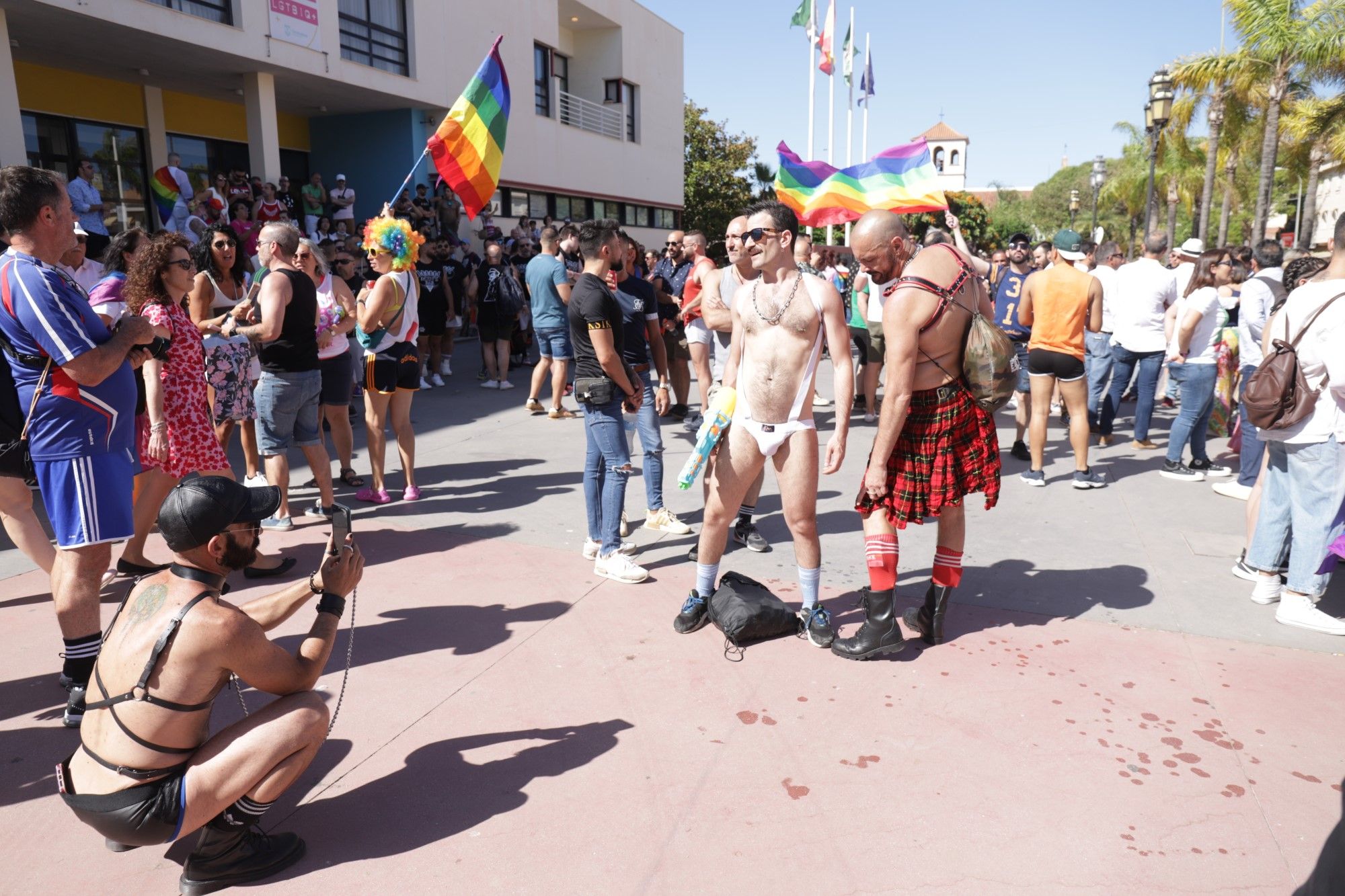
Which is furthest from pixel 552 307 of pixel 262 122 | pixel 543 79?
→ pixel 543 79

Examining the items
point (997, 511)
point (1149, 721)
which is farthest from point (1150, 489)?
point (1149, 721)

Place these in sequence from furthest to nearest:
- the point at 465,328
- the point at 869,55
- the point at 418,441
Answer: the point at 869,55, the point at 465,328, the point at 418,441

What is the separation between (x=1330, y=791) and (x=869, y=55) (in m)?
35.6

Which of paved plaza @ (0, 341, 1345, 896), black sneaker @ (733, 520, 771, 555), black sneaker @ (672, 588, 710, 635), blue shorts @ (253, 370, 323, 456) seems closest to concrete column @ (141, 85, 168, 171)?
A: blue shorts @ (253, 370, 323, 456)

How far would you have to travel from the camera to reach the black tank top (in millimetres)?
5297

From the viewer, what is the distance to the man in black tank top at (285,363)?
521cm

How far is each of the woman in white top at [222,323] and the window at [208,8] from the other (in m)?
9.52

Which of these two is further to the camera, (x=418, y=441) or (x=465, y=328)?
(x=465, y=328)

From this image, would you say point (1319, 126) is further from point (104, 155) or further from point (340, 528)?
point (340, 528)

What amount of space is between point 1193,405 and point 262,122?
1434 centimetres

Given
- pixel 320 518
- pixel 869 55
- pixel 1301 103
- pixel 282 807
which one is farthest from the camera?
pixel 869 55

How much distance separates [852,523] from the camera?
233 inches

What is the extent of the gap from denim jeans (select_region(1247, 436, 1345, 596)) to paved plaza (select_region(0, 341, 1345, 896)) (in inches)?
12.2

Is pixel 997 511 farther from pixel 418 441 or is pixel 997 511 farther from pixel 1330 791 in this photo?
pixel 418 441
